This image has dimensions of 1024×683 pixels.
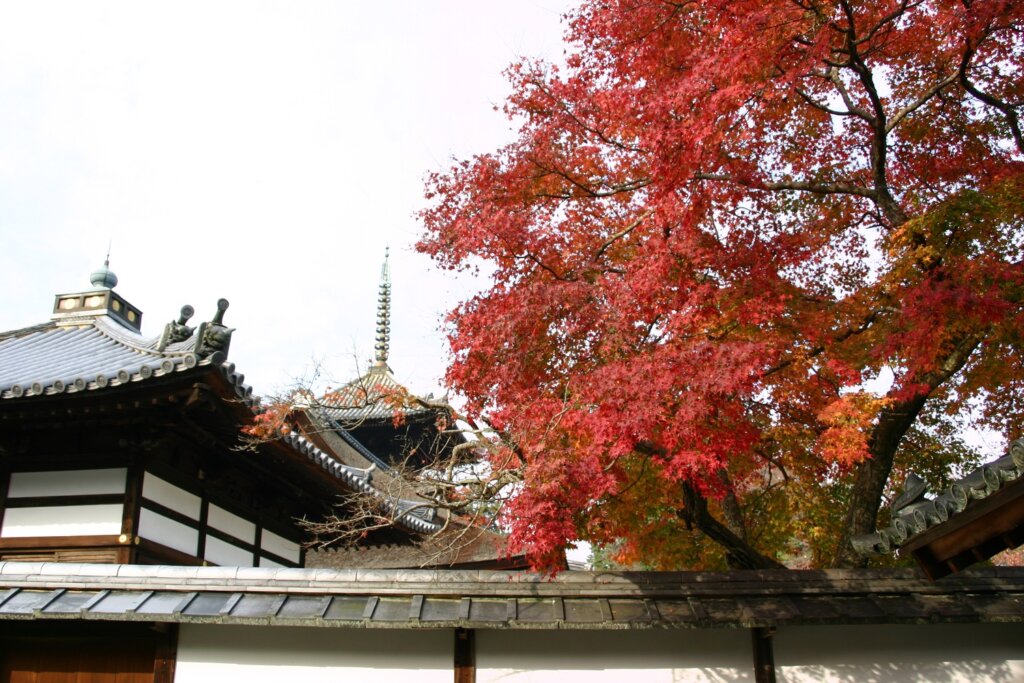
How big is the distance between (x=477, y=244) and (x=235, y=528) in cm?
563

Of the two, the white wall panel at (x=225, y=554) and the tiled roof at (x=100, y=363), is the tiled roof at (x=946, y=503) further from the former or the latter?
the white wall panel at (x=225, y=554)

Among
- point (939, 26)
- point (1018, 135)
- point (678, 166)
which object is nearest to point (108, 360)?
point (678, 166)

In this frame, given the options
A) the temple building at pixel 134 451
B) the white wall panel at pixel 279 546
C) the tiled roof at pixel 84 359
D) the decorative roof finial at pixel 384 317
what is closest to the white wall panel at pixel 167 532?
the temple building at pixel 134 451

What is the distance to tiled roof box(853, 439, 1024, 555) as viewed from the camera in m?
5.69

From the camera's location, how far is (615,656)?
28.1ft

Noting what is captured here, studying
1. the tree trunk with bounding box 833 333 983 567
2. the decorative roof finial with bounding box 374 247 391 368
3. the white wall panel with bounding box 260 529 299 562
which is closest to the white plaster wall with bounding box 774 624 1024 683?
the tree trunk with bounding box 833 333 983 567

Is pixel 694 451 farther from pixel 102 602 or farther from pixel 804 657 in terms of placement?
pixel 102 602

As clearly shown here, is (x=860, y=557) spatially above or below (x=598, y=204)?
below

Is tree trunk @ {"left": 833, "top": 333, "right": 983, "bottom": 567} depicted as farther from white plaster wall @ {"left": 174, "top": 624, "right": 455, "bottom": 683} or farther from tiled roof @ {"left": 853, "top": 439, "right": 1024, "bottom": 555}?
white plaster wall @ {"left": 174, "top": 624, "right": 455, "bottom": 683}

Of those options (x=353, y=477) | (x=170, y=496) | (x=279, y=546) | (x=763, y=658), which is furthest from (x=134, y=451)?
(x=763, y=658)

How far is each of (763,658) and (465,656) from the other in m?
2.81

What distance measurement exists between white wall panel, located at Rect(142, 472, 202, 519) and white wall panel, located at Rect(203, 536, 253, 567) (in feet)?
1.87

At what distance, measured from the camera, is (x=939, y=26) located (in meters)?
11.0

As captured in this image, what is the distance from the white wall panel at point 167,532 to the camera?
→ 421 inches
